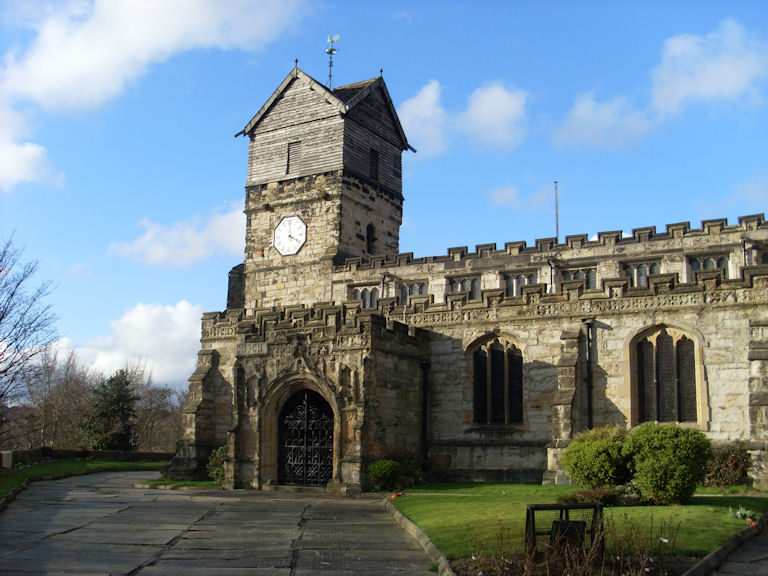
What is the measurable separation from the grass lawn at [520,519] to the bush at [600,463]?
38.7 inches

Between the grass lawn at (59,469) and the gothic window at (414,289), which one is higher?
the gothic window at (414,289)

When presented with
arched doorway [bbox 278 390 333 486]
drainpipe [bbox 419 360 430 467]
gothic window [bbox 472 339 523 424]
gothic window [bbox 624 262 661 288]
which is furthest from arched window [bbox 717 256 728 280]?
arched doorway [bbox 278 390 333 486]

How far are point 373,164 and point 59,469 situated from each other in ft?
77.1

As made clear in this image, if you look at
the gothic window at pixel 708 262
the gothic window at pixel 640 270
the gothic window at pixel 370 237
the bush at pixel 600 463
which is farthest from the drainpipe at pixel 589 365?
the gothic window at pixel 370 237

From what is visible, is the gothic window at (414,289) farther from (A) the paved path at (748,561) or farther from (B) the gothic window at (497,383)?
(A) the paved path at (748,561)

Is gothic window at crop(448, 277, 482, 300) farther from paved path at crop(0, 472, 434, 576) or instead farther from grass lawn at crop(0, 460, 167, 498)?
grass lawn at crop(0, 460, 167, 498)

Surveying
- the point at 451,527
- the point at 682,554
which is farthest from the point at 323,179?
the point at 682,554

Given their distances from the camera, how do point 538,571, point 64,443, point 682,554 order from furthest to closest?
point 64,443
point 682,554
point 538,571

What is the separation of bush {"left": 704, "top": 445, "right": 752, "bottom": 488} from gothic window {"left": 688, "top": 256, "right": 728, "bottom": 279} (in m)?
13.2

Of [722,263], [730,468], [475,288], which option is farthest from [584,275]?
[730,468]

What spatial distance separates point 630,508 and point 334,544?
21.5 ft

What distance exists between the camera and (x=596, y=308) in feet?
88.9

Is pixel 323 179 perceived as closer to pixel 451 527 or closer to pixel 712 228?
pixel 712 228

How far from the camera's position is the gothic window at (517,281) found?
38.1m
